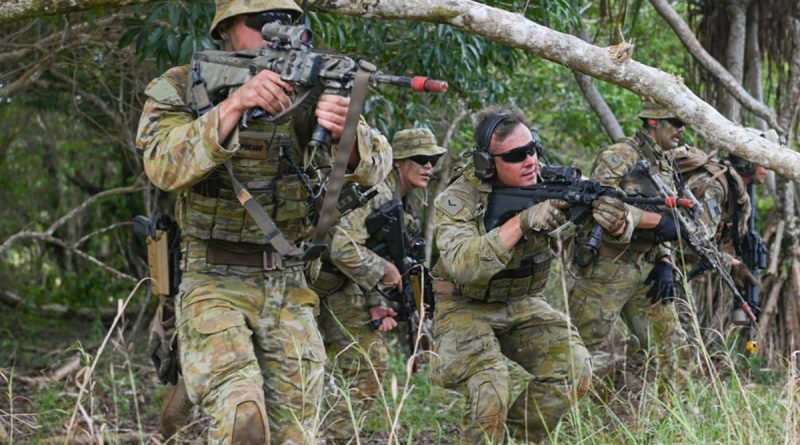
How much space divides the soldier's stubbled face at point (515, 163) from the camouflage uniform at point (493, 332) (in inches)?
4.6

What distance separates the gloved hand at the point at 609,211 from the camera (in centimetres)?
523

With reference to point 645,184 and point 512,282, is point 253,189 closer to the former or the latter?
point 512,282

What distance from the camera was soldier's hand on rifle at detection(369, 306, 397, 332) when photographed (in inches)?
257

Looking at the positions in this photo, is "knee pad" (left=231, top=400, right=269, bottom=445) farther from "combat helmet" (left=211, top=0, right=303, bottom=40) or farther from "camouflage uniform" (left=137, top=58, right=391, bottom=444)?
"combat helmet" (left=211, top=0, right=303, bottom=40)

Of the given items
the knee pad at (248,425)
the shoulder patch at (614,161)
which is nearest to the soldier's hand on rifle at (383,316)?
the shoulder patch at (614,161)

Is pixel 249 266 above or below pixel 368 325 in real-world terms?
above

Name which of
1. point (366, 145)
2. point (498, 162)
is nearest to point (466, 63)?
point (498, 162)

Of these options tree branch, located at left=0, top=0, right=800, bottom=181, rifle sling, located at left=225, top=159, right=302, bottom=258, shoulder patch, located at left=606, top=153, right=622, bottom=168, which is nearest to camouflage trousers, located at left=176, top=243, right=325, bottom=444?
rifle sling, located at left=225, top=159, right=302, bottom=258

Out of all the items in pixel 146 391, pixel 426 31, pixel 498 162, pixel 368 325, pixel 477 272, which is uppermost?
pixel 426 31

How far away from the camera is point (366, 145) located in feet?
13.9

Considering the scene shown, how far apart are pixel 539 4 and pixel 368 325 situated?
206 centimetres

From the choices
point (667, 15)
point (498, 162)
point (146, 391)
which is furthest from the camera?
point (146, 391)

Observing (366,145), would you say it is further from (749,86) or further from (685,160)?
(749,86)

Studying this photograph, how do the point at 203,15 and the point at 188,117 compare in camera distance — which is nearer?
the point at 188,117
